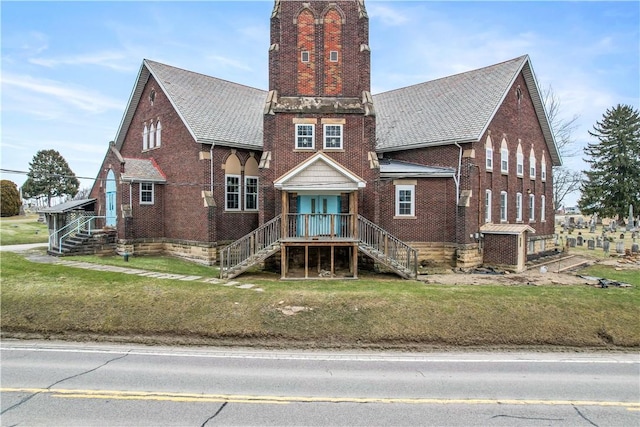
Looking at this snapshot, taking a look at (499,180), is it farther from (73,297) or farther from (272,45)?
(73,297)

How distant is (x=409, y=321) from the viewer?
→ 11336 millimetres

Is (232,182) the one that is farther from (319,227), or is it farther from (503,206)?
(503,206)

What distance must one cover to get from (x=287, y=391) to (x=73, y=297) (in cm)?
948

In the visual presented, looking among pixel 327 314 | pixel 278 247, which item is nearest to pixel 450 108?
pixel 278 247

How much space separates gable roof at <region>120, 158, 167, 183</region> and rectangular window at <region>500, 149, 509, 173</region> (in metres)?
20.5

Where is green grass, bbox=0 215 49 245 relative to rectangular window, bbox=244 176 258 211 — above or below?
below

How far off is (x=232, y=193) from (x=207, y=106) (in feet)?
19.4

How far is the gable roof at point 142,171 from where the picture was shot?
2162 cm

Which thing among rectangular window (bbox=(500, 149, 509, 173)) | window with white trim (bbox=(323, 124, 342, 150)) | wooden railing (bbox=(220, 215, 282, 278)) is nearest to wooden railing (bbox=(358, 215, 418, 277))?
wooden railing (bbox=(220, 215, 282, 278))

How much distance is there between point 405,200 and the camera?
69.2 feet

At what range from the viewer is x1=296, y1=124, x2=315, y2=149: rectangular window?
19.4m

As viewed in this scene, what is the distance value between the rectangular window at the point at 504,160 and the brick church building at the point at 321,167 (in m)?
0.16

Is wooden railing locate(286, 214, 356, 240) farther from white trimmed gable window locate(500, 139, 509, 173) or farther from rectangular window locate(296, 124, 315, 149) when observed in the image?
white trimmed gable window locate(500, 139, 509, 173)

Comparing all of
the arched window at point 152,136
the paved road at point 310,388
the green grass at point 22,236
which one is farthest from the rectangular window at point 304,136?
the green grass at point 22,236
